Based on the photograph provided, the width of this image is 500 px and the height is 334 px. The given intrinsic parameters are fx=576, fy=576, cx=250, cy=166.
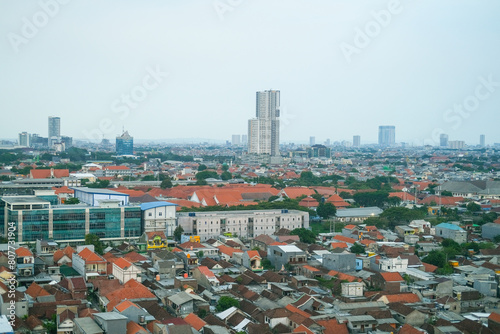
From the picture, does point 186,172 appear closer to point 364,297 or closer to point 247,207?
point 247,207

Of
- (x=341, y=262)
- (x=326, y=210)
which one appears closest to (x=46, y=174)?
(x=326, y=210)

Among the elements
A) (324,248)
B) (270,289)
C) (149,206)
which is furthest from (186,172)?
(270,289)

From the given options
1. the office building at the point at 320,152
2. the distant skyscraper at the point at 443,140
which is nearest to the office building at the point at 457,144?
the distant skyscraper at the point at 443,140

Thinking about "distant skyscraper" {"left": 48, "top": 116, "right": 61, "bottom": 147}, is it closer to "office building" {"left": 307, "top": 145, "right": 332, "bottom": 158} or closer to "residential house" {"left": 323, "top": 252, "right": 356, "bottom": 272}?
"office building" {"left": 307, "top": 145, "right": 332, "bottom": 158}

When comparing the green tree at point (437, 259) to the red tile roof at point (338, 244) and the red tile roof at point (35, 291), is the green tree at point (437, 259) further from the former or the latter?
the red tile roof at point (35, 291)

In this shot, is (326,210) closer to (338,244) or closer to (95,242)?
(338,244)
